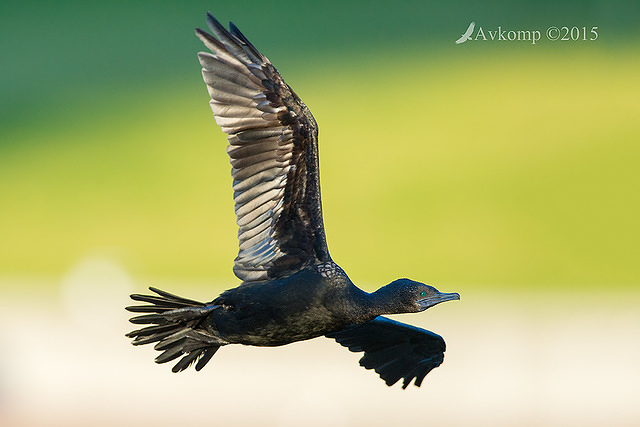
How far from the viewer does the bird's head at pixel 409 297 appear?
9.36ft

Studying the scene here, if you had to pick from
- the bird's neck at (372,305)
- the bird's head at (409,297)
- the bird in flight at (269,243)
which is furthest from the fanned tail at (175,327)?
the bird's head at (409,297)

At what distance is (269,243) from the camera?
119 inches

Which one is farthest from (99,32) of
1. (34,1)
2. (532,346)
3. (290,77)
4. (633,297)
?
(633,297)

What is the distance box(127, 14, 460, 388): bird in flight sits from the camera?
9.39 feet

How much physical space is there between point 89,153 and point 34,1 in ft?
4.84

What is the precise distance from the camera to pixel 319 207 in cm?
298

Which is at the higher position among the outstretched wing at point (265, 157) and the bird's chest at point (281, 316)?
the outstretched wing at point (265, 157)

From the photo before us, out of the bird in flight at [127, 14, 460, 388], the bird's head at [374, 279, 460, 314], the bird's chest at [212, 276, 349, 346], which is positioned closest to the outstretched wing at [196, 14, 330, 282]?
the bird in flight at [127, 14, 460, 388]

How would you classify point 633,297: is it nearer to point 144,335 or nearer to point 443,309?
point 443,309

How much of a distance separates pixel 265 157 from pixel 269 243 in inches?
11.4

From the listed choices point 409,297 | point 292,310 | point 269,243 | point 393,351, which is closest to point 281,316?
point 292,310

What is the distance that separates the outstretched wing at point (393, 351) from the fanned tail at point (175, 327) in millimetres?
549

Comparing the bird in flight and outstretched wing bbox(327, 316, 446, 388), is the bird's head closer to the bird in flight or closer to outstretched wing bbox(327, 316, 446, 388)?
the bird in flight

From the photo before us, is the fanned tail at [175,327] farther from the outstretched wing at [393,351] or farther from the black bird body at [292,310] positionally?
the outstretched wing at [393,351]
